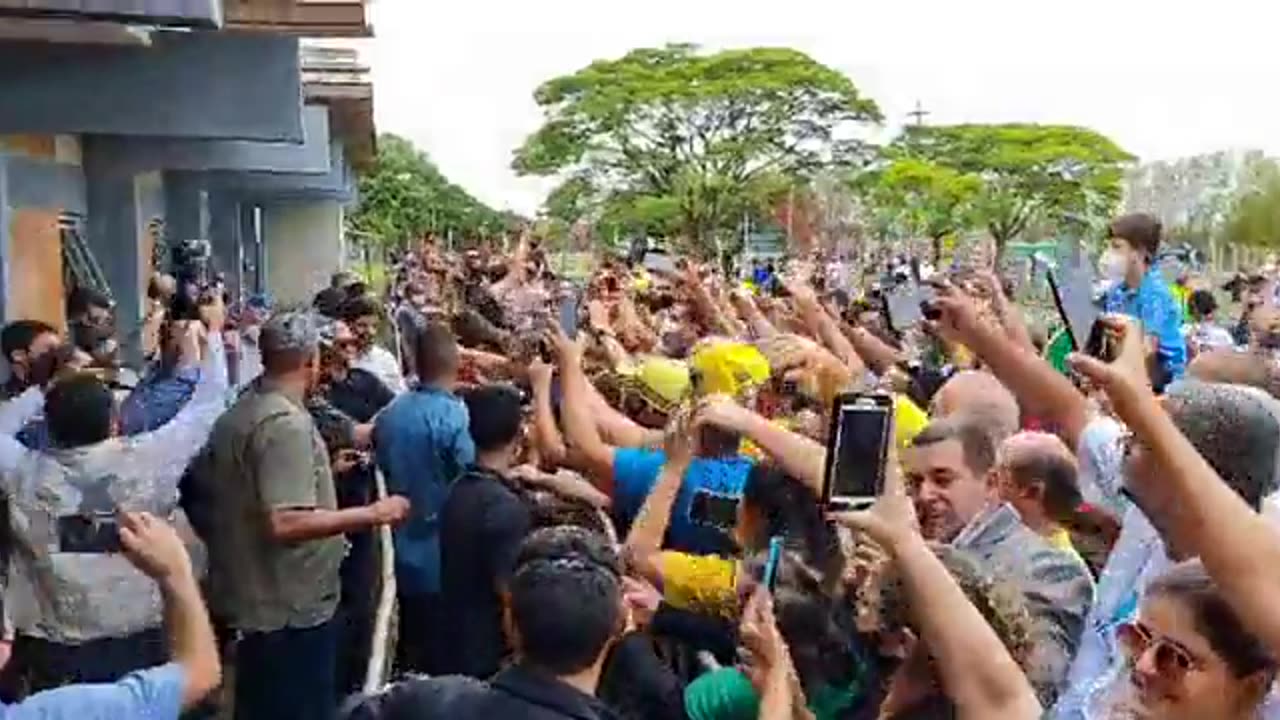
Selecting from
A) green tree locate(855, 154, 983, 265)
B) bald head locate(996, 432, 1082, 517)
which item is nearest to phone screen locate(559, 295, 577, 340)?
bald head locate(996, 432, 1082, 517)

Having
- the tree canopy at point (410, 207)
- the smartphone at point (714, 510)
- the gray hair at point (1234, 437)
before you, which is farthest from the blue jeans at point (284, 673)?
the tree canopy at point (410, 207)

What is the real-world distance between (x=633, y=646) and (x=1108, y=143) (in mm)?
66914

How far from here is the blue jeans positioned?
743cm

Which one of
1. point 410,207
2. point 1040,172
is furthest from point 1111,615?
point 410,207

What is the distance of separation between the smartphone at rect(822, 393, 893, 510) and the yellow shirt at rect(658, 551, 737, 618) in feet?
5.70

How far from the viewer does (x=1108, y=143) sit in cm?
7006

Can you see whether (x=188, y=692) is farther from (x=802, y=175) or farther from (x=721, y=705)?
(x=802, y=175)

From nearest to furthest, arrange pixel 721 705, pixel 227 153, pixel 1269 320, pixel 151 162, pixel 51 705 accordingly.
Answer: pixel 51 705, pixel 721 705, pixel 1269 320, pixel 151 162, pixel 227 153

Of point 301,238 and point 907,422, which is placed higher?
point 907,422

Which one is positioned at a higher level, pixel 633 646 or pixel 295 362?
pixel 295 362

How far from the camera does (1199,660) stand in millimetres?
3109

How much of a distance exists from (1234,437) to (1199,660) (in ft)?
2.70

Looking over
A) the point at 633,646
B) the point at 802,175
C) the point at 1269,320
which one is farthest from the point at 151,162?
the point at 802,175

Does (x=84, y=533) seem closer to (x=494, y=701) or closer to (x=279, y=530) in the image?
(x=279, y=530)
